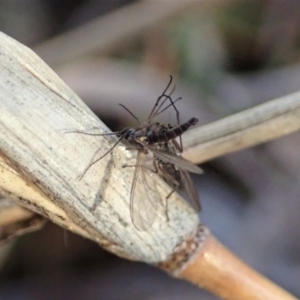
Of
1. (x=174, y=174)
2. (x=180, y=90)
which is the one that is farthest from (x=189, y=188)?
(x=180, y=90)

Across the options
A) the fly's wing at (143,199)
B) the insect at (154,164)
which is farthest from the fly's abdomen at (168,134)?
the fly's wing at (143,199)

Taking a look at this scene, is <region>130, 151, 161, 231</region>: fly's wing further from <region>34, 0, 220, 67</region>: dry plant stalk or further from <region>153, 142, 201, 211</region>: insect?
<region>34, 0, 220, 67</region>: dry plant stalk

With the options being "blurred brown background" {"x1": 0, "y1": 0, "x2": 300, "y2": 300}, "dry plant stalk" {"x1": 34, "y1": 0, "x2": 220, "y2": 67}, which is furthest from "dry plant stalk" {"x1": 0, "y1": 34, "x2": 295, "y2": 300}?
"dry plant stalk" {"x1": 34, "y1": 0, "x2": 220, "y2": 67}

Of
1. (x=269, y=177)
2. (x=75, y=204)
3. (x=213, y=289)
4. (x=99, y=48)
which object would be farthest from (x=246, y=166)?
(x=75, y=204)

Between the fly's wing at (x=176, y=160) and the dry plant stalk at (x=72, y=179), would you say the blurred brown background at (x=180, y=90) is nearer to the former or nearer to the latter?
the fly's wing at (x=176, y=160)

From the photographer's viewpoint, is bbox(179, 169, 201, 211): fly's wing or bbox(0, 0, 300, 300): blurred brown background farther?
bbox(0, 0, 300, 300): blurred brown background

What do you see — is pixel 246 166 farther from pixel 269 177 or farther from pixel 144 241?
pixel 144 241
